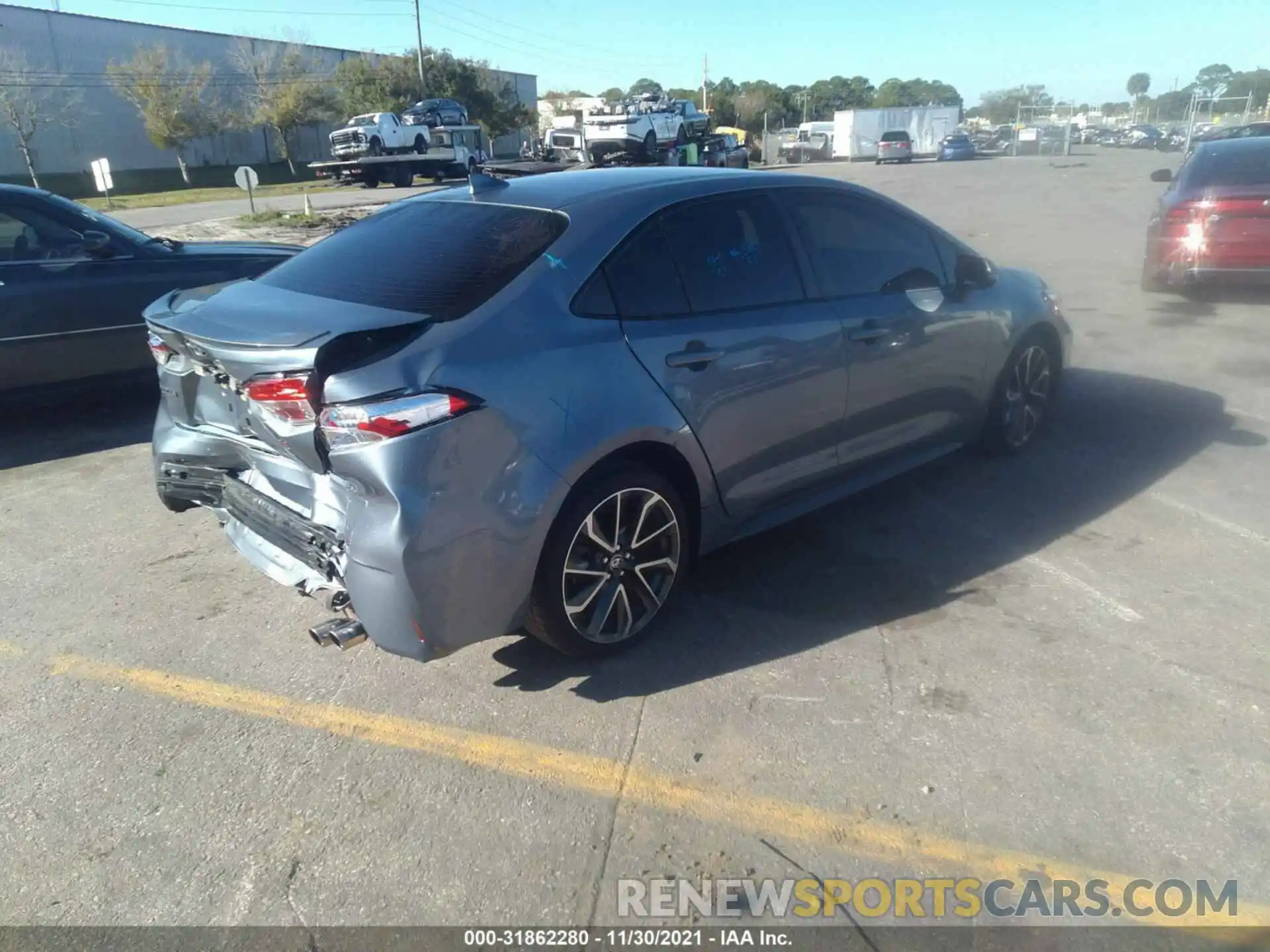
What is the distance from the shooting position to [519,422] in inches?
123

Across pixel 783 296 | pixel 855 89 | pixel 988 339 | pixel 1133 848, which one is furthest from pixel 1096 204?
pixel 855 89

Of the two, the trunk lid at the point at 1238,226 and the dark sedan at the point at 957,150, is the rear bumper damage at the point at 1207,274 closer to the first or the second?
the trunk lid at the point at 1238,226

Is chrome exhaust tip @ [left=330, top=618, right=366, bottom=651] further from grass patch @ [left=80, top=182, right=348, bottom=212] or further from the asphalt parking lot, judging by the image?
grass patch @ [left=80, top=182, right=348, bottom=212]

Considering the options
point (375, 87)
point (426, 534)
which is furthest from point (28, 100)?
point (426, 534)

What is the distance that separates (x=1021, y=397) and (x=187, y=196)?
133 ft

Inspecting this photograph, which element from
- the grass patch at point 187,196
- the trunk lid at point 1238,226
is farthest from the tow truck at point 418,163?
the trunk lid at point 1238,226

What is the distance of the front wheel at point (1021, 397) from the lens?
5398 mm

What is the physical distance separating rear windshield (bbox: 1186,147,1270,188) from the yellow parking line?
9004 millimetres

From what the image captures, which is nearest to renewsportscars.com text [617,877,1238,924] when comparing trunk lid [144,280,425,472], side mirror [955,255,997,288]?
trunk lid [144,280,425,472]

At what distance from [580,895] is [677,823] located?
1.27 ft

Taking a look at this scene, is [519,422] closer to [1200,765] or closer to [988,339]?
[1200,765]

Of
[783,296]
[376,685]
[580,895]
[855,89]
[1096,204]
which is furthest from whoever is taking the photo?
[855,89]

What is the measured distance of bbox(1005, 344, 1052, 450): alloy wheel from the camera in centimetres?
549

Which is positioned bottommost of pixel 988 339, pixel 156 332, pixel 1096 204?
pixel 1096 204
